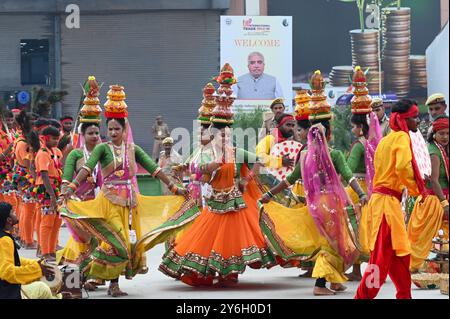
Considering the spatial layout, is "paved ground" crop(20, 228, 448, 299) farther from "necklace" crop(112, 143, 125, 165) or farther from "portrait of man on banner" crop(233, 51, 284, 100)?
"portrait of man on banner" crop(233, 51, 284, 100)

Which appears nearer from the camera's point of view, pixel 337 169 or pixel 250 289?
pixel 337 169

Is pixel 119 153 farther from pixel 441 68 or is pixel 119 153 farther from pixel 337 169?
pixel 441 68

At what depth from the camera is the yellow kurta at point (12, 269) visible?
27.7 feet

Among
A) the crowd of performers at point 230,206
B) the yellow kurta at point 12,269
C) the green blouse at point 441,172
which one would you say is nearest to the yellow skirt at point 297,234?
the crowd of performers at point 230,206

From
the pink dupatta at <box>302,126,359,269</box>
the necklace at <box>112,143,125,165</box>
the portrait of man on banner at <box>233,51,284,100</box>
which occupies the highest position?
the portrait of man on banner at <box>233,51,284,100</box>

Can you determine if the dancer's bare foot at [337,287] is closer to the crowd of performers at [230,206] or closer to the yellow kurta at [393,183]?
the crowd of performers at [230,206]

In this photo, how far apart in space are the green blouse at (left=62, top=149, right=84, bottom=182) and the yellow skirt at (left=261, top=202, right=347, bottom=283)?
1813 millimetres

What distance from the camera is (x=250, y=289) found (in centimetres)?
1138

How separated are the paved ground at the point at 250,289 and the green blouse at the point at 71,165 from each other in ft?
3.54

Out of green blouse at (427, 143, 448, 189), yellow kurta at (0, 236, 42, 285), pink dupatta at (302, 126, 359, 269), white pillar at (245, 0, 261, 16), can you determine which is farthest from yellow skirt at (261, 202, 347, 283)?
white pillar at (245, 0, 261, 16)

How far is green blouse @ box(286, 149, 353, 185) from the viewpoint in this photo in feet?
35.6

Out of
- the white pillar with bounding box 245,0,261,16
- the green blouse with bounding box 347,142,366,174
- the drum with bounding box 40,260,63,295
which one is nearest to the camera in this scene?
the drum with bounding box 40,260,63,295

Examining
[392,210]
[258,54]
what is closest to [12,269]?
[392,210]

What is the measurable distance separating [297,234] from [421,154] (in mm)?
2179
